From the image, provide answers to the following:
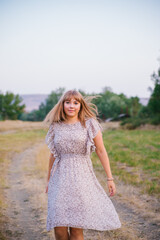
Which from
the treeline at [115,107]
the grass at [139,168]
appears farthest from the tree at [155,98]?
the grass at [139,168]

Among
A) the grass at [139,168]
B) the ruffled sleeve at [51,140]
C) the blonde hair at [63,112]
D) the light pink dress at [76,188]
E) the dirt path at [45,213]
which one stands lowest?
the grass at [139,168]

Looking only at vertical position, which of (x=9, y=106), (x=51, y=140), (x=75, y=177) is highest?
(x=9, y=106)

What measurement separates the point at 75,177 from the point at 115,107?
4744cm

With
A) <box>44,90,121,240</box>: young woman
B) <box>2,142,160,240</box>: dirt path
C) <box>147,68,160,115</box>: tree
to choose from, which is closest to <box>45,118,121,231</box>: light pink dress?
<box>44,90,121,240</box>: young woman

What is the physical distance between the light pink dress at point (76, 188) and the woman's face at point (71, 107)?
0.47ft

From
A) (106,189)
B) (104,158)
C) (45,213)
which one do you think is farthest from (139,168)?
(104,158)

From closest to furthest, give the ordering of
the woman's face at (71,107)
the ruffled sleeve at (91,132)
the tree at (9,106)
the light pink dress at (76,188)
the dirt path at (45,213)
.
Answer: the light pink dress at (76,188), the ruffled sleeve at (91,132), the woman's face at (71,107), the dirt path at (45,213), the tree at (9,106)

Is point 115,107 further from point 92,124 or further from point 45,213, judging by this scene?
point 92,124

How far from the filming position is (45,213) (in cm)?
491

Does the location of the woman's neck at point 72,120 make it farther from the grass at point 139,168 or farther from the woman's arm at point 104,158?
the grass at point 139,168

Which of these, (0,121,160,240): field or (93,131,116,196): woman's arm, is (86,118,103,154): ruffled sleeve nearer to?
(93,131,116,196): woman's arm

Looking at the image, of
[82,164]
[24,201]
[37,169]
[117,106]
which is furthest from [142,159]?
[117,106]

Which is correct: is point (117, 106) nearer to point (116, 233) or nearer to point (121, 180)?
point (121, 180)

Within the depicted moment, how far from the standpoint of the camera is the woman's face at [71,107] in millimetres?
2988
